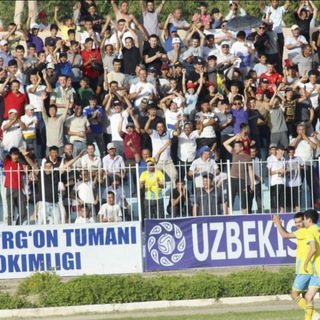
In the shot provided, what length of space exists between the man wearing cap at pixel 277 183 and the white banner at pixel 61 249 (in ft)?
8.79

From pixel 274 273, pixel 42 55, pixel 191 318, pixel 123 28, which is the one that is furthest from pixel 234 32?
pixel 191 318

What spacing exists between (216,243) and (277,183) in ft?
5.41

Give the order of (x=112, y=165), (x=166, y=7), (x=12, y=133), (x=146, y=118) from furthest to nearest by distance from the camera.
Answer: (x=166, y=7)
(x=146, y=118)
(x=12, y=133)
(x=112, y=165)

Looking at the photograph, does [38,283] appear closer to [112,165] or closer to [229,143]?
[112,165]

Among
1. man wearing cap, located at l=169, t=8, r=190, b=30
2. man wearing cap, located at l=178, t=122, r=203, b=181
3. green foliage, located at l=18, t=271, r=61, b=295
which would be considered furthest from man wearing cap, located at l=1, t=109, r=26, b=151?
man wearing cap, located at l=169, t=8, r=190, b=30

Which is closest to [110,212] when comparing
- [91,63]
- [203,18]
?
[91,63]

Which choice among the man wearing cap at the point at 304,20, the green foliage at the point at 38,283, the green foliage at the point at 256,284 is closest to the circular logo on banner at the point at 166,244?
the green foliage at the point at 256,284

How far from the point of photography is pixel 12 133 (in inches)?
931

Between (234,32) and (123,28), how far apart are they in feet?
9.34

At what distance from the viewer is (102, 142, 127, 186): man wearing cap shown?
71.1 ft

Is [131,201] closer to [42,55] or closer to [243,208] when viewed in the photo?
[243,208]

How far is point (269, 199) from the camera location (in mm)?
22219

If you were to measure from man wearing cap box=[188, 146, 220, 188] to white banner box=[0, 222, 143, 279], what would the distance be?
1.39 meters

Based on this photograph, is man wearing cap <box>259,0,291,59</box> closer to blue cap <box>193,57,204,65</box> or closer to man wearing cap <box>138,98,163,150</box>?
blue cap <box>193,57,204,65</box>
